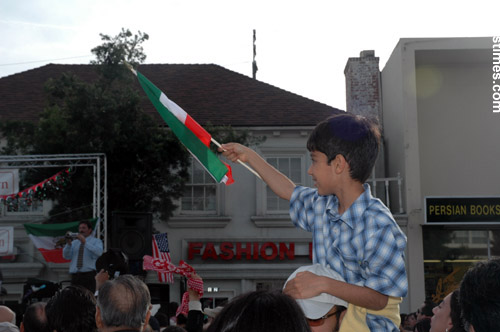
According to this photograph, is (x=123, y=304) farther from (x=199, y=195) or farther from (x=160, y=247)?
(x=199, y=195)

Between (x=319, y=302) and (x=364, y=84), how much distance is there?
19536mm

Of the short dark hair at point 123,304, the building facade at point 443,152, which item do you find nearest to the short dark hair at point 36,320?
the short dark hair at point 123,304

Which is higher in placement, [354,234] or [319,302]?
[354,234]

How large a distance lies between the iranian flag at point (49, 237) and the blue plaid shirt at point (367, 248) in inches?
451

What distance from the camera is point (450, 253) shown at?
1855 cm

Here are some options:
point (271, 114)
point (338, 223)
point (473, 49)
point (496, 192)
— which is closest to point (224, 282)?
point (271, 114)

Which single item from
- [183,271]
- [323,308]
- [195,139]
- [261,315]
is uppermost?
[195,139]

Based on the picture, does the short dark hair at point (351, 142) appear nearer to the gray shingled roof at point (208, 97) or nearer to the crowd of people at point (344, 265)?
the crowd of people at point (344, 265)

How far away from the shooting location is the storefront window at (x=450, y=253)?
18.4 metres

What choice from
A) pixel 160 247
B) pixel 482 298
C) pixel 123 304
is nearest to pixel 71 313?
pixel 123 304

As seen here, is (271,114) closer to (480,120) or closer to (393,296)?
(480,120)

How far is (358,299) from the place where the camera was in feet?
7.74

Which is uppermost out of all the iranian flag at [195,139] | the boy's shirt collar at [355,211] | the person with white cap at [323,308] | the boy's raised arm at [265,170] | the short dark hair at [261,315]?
the iranian flag at [195,139]

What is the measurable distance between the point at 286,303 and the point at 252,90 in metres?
21.2
